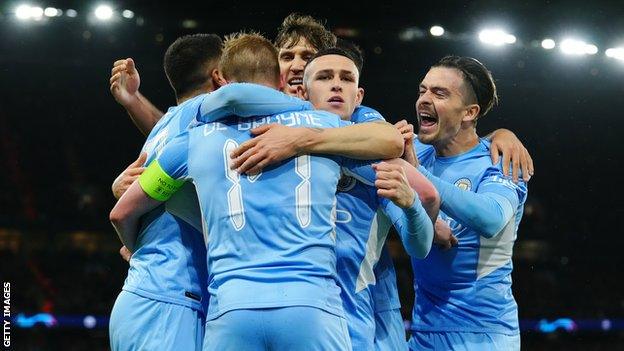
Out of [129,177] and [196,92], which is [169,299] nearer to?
[129,177]

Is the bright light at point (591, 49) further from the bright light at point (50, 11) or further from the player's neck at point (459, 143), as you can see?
the player's neck at point (459, 143)

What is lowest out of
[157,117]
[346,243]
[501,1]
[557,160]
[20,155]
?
[346,243]

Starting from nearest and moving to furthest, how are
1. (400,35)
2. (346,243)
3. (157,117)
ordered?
(346,243) < (157,117) < (400,35)

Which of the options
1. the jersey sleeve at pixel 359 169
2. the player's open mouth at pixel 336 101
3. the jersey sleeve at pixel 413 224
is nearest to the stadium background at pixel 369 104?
the player's open mouth at pixel 336 101

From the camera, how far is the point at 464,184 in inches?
177

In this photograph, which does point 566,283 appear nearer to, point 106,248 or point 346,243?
point 106,248

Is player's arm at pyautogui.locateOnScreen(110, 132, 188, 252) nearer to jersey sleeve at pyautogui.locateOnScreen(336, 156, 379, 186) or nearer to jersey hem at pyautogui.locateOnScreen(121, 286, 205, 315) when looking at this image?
jersey hem at pyautogui.locateOnScreen(121, 286, 205, 315)

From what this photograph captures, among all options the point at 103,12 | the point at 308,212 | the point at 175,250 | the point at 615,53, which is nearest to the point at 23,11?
the point at 103,12

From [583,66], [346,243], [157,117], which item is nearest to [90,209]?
[583,66]

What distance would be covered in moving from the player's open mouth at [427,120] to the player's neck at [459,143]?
128mm

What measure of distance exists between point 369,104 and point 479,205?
16.3 metres

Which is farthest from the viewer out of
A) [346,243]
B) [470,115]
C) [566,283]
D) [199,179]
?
[566,283]

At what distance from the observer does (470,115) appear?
4.78 m

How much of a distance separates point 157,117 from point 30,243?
15.5 m
